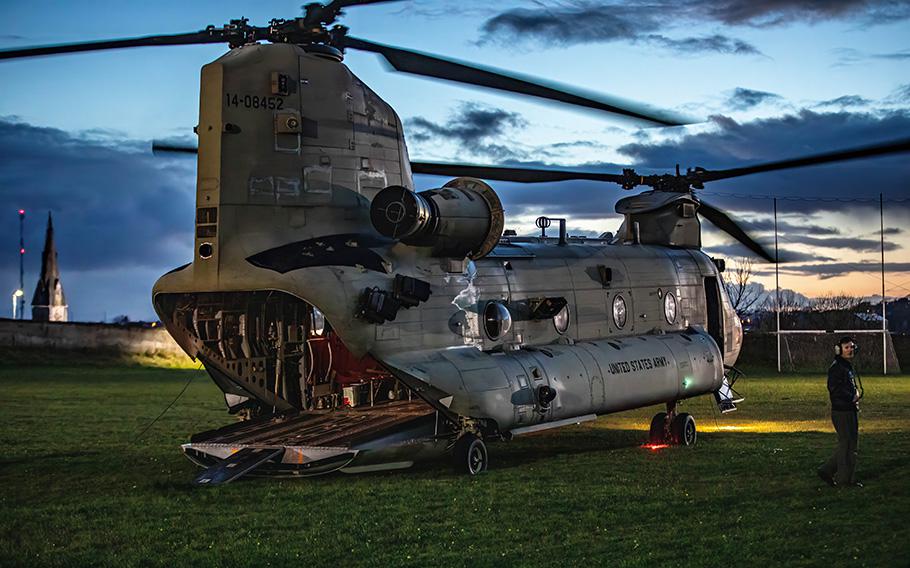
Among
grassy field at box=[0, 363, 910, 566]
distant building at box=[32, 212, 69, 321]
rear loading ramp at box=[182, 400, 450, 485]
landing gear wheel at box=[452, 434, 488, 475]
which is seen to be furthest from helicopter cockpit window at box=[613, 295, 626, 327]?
distant building at box=[32, 212, 69, 321]

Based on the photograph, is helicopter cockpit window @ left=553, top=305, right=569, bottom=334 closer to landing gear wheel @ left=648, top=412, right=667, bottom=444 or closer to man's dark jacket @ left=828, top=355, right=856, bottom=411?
landing gear wheel @ left=648, top=412, right=667, bottom=444

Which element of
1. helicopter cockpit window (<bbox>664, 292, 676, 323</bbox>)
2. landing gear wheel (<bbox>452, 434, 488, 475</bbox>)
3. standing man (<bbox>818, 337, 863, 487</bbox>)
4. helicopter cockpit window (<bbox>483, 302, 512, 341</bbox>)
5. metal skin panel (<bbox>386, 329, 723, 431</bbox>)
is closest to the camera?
standing man (<bbox>818, 337, 863, 487</bbox>)

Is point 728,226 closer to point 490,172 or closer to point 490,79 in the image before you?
point 490,172

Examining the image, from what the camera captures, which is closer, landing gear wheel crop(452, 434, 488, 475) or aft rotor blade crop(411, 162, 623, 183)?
landing gear wheel crop(452, 434, 488, 475)

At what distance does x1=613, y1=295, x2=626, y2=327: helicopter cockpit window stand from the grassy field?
2331 millimetres

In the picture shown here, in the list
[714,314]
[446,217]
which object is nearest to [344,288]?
[446,217]

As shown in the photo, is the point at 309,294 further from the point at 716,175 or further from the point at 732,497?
the point at 716,175

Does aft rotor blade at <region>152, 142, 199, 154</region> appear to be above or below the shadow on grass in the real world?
above

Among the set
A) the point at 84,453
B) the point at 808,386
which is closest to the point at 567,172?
the point at 84,453

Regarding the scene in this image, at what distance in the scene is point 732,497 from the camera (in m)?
13.8

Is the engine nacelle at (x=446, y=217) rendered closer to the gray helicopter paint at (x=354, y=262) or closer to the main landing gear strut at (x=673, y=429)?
the gray helicopter paint at (x=354, y=262)

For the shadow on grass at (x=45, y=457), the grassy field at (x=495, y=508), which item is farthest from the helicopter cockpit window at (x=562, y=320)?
the shadow on grass at (x=45, y=457)

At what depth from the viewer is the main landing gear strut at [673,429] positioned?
20.7 meters

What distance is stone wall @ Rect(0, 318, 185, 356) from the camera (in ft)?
157
